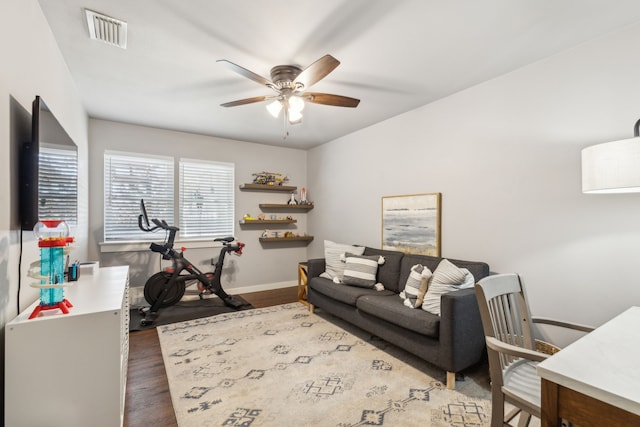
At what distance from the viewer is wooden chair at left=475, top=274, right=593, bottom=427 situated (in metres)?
1.30

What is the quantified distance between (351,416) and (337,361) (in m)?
0.73

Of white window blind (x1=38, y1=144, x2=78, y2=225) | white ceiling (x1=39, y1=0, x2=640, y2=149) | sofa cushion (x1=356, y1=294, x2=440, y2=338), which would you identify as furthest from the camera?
sofa cushion (x1=356, y1=294, x2=440, y2=338)

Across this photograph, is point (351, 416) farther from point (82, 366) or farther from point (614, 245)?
point (614, 245)

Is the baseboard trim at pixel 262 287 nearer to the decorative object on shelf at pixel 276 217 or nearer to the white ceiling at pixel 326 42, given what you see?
the decorative object on shelf at pixel 276 217

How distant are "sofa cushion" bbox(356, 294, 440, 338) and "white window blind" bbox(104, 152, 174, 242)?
10.6ft

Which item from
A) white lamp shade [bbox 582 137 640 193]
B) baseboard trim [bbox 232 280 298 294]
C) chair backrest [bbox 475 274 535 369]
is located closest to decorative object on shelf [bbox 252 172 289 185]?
baseboard trim [bbox 232 280 298 294]

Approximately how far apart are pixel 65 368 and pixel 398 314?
2231 millimetres

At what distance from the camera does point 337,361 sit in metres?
2.63

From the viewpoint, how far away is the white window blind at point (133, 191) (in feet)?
13.2

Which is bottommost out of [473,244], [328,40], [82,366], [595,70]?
[82,366]

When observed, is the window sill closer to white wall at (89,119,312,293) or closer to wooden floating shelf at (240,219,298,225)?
white wall at (89,119,312,293)

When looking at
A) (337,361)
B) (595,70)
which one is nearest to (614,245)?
(595,70)

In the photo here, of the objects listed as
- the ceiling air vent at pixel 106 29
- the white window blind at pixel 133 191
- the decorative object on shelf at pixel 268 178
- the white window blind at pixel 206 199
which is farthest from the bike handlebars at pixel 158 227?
the ceiling air vent at pixel 106 29

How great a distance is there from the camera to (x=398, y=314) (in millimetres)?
2564
